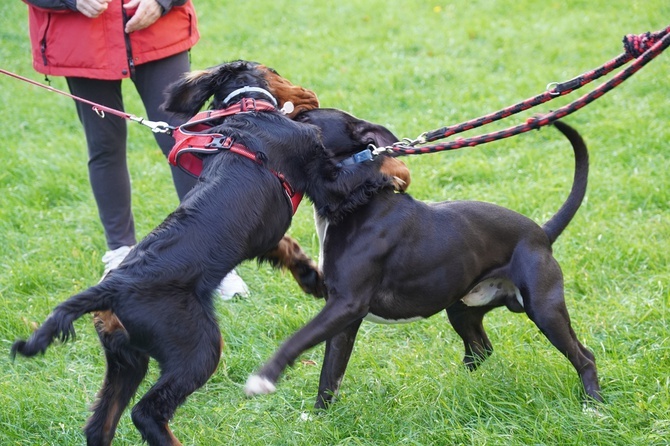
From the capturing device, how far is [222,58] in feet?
32.3

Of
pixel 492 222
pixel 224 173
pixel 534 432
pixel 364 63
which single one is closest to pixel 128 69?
pixel 224 173

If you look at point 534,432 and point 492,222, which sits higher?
point 492,222

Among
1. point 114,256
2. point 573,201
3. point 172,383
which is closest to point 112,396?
point 172,383

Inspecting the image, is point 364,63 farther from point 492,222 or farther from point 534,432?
point 534,432

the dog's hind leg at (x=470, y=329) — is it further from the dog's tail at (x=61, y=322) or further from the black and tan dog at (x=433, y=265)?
the dog's tail at (x=61, y=322)

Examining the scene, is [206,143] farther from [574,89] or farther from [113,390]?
[574,89]

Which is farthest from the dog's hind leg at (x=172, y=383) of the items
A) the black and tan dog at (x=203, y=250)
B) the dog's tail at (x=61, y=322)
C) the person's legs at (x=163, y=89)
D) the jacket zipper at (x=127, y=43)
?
the jacket zipper at (x=127, y=43)

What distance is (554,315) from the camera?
11.3 feet

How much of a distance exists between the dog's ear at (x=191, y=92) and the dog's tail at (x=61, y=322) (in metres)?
1.22

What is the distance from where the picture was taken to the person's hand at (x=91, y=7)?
4242 millimetres

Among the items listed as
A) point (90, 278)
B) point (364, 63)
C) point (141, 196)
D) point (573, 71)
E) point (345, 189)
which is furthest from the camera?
point (364, 63)

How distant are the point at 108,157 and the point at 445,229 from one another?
2297 millimetres

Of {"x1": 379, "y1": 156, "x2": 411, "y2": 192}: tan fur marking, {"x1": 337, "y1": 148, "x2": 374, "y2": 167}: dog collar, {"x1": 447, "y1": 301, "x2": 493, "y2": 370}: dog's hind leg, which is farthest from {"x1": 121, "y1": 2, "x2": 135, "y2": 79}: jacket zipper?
{"x1": 447, "y1": 301, "x2": 493, "y2": 370}: dog's hind leg

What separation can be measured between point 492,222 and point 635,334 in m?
1.01
